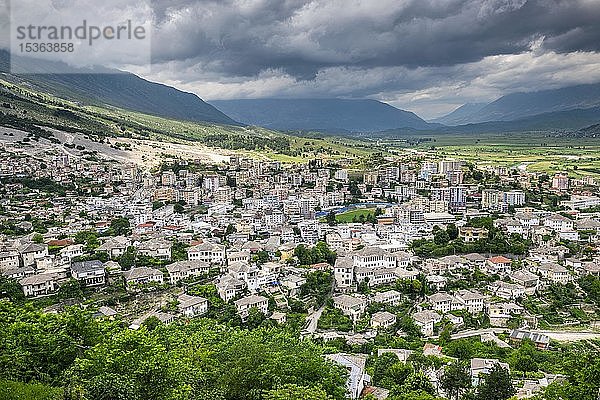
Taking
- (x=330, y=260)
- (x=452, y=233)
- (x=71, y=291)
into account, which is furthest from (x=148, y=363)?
(x=452, y=233)

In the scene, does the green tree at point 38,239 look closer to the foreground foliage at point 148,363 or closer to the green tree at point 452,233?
the foreground foliage at point 148,363

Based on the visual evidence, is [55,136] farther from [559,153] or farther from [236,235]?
[559,153]

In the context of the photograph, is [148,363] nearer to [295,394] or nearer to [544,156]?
[295,394]

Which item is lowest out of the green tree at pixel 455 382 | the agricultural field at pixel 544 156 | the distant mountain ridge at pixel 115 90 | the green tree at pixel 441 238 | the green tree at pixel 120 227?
the green tree at pixel 455 382

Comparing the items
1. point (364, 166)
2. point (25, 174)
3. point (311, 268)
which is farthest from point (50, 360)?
point (364, 166)

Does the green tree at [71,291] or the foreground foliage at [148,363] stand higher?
the foreground foliage at [148,363]

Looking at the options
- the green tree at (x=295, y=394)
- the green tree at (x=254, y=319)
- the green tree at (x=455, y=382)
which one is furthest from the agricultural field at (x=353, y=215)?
the green tree at (x=295, y=394)
